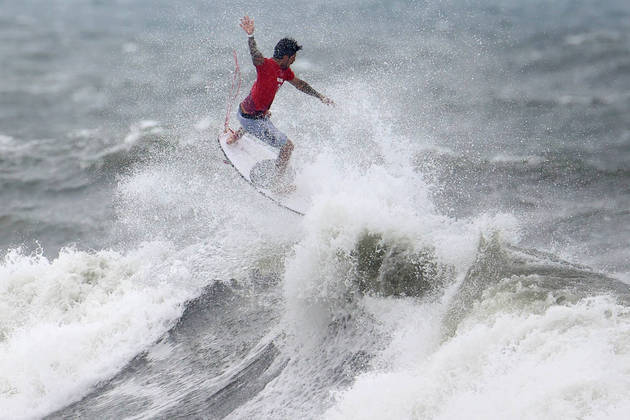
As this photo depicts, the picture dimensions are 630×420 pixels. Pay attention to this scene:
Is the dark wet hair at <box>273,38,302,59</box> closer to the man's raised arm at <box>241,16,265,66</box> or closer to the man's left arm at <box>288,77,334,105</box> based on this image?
the man's raised arm at <box>241,16,265,66</box>

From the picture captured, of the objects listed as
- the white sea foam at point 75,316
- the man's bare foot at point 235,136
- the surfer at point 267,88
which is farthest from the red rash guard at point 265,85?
the white sea foam at point 75,316

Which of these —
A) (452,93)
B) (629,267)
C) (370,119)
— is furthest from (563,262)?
(452,93)

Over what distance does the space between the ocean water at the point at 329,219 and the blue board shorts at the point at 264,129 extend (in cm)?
74

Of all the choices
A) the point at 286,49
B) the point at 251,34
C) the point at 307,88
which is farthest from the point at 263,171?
the point at 251,34

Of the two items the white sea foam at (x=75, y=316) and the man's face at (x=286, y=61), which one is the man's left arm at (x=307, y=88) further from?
the white sea foam at (x=75, y=316)

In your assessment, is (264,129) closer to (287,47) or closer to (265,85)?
(265,85)

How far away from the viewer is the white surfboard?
380 inches

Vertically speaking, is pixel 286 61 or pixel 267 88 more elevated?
pixel 286 61

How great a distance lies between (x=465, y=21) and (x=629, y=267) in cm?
988

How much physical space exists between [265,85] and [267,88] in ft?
0.16

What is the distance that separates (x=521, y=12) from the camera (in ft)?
59.1

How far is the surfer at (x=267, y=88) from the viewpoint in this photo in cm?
865

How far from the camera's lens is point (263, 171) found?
9.98m

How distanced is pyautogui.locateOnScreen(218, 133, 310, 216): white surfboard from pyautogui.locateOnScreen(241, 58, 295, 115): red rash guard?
3.14 ft
